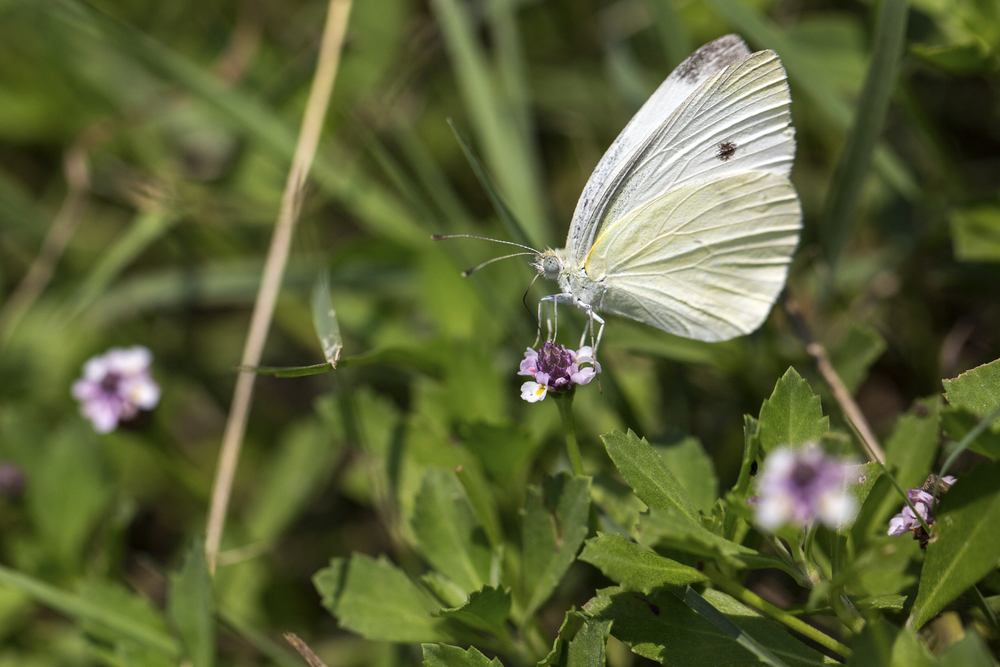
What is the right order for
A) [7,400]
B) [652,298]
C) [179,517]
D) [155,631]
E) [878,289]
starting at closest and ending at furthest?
[155,631]
[652,298]
[878,289]
[7,400]
[179,517]

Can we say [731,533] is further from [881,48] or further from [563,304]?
[881,48]

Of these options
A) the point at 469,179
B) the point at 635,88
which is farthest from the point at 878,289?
the point at 469,179

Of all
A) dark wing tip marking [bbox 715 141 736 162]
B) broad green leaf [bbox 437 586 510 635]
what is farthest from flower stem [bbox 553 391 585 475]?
dark wing tip marking [bbox 715 141 736 162]

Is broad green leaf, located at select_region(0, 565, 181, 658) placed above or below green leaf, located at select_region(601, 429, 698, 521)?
below

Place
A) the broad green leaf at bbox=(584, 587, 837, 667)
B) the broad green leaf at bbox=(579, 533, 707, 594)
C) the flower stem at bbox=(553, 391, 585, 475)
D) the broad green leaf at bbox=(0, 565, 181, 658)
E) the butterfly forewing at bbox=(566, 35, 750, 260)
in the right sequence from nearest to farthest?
the broad green leaf at bbox=(579, 533, 707, 594)
the broad green leaf at bbox=(584, 587, 837, 667)
the flower stem at bbox=(553, 391, 585, 475)
the broad green leaf at bbox=(0, 565, 181, 658)
the butterfly forewing at bbox=(566, 35, 750, 260)

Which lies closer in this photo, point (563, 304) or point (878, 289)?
point (563, 304)

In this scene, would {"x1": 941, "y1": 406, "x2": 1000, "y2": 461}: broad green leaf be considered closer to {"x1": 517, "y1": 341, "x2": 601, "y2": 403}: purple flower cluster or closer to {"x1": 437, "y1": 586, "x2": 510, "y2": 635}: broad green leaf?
{"x1": 517, "y1": 341, "x2": 601, "y2": 403}: purple flower cluster

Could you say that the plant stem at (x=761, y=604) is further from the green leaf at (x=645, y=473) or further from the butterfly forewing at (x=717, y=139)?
the butterfly forewing at (x=717, y=139)
